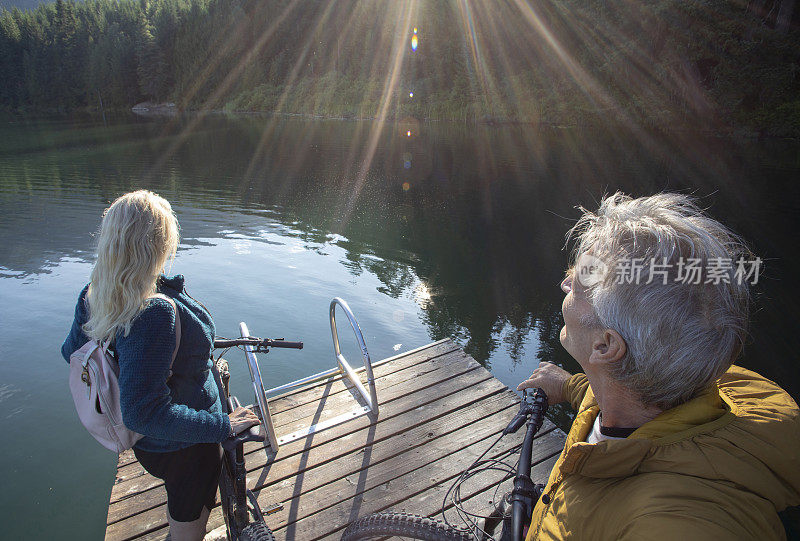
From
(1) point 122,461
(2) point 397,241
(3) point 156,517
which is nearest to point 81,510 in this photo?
(1) point 122,461

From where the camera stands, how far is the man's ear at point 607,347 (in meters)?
1.15

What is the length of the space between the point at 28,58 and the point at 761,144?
321 feet

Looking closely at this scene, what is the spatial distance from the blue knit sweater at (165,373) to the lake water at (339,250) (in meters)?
3.08

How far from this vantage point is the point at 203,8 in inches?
3059

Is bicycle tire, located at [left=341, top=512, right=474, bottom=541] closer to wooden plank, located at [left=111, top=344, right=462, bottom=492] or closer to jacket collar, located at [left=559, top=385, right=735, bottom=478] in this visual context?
jacket collar, located at [left=559, top=385, right=735, bottom=478]

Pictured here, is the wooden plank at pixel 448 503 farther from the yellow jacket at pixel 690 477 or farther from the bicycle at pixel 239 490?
the yellow jacket at pixel 690 477

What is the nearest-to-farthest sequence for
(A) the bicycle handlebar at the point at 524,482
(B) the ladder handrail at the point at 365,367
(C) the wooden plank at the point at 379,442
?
(A) the bicycle handlebar at the point at 524,482, (C) the wooden plank at the point at 379,442, (B) the ladder handrail at the point at 365,367

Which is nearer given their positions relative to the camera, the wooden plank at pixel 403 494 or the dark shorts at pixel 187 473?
the dark shorts at pixel 187 473

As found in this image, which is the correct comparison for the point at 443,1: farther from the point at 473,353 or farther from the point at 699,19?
the point at 473,353

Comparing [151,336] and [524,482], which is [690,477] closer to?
[524,482]

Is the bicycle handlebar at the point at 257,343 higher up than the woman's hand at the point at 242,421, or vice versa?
the bicycle handlebar at the point at 257,343

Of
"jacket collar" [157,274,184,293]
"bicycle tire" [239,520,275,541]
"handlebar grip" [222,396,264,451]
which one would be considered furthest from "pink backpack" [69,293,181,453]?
"bicycle tire" [239,520,275,541]

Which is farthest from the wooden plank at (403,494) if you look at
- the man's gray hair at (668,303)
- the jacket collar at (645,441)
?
the man's gray hair at (668,303)

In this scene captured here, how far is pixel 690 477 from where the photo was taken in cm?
97
